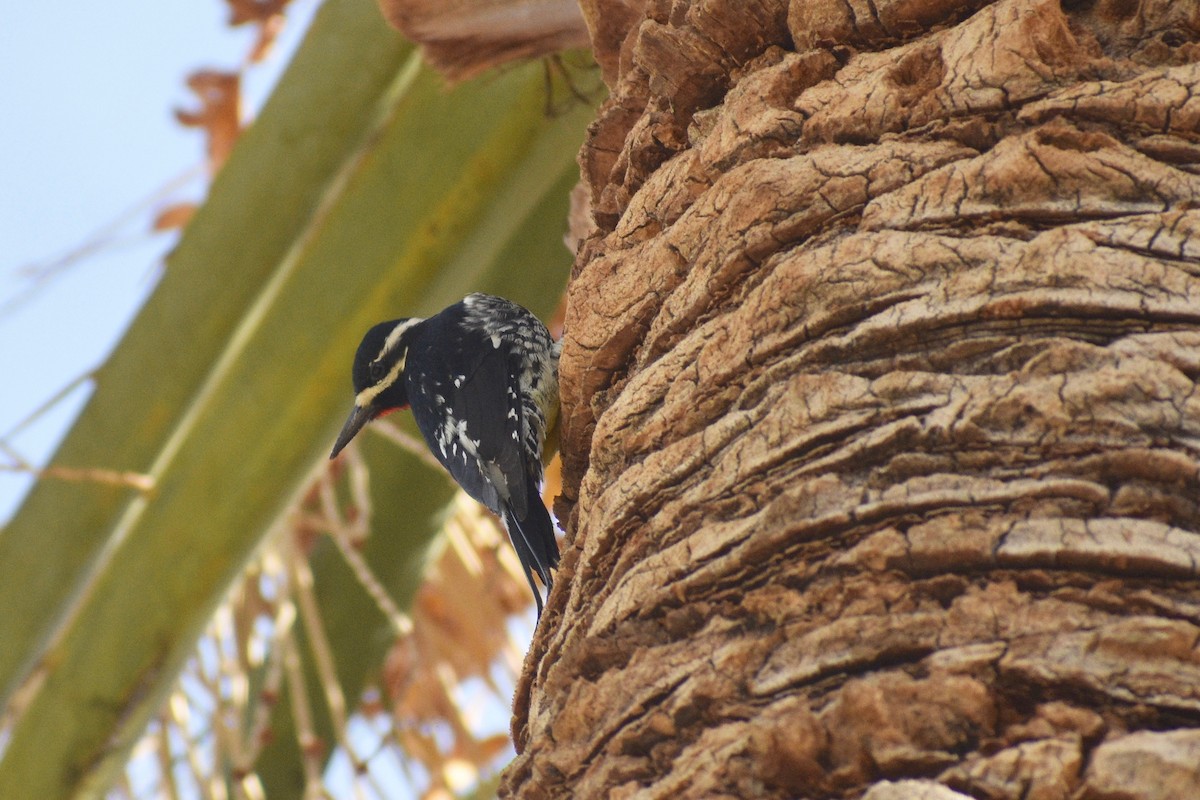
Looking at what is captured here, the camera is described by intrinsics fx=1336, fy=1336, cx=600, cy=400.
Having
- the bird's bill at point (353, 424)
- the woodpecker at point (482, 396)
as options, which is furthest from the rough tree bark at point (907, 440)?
the bird's bill at point (353, 424)

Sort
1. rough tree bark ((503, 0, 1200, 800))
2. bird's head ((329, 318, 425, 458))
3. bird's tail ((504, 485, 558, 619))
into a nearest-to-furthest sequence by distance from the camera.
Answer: rough tree bark ((503, 0, 1200, 800)) < bird's tail ((504, 485, 558, 619)) < bird's head ((329, 318, 425, 458))

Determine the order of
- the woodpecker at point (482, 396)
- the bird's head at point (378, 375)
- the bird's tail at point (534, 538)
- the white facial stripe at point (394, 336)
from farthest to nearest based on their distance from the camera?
the white facial stripe at point (394, 336) < the bird's head at point (378, 375) < the woodpecker at point (482, 396) < the bird's tail at point (534, 538)

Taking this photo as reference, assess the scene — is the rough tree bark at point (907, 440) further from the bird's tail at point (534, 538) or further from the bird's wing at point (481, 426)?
the bird's wing at point (481, 426)

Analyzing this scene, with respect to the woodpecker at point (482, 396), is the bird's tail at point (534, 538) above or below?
below

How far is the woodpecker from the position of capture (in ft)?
13.2

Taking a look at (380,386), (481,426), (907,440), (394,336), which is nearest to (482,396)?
(481,426)

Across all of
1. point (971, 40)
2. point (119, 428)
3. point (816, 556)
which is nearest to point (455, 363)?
point (119, 428)

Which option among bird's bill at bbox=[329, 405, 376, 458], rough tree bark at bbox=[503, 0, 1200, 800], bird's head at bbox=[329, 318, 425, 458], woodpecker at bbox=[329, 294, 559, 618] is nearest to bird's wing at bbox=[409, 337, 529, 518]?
woodpecker at bbox=[329, 294, 559, 618]

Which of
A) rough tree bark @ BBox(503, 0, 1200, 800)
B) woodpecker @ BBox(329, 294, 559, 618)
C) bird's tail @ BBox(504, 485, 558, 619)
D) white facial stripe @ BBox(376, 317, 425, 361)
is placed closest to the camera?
rough tree bark @ BBox(503, 0, 1200, 800)

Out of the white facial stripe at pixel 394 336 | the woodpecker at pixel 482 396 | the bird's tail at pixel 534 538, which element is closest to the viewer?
the bird's tail at pixel 534 538

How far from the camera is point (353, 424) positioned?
4238mm

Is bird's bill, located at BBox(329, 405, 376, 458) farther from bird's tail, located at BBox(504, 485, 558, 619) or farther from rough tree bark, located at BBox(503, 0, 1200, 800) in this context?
rough tree bark, located at BBox(503, 0, 1200, 800)

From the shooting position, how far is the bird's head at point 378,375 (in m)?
4.13

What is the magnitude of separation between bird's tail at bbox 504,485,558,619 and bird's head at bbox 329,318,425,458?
58cm
